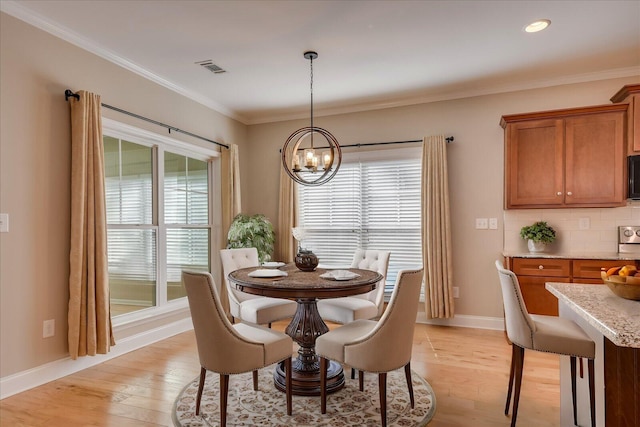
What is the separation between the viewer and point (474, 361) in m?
3.41

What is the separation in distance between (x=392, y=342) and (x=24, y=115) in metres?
3.09

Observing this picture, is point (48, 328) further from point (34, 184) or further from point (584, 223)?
point (584, 223)

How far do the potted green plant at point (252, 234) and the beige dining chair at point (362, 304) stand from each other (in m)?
1.52

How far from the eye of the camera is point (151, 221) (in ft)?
13.7

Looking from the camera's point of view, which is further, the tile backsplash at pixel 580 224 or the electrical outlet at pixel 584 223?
the electrical outlet at pixel 584 223

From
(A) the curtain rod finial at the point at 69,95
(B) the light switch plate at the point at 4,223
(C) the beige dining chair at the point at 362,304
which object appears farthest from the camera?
(C) the beige dining chair at the point at 362,304

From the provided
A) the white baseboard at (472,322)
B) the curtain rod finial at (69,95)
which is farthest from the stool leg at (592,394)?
the curtain rod finial at (69,95)

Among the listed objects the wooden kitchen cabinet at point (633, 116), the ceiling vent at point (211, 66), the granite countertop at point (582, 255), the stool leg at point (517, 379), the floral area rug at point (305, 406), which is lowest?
the floral area rug at point (305, 406)

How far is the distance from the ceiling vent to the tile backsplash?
11.5ft

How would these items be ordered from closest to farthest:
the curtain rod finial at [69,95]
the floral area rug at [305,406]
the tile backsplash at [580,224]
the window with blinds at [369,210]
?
the floral area rug at [305,406] → the curtain rod finial at [69,95] → the tile backsplash at [580,224] → the window with blinds at [369,210]

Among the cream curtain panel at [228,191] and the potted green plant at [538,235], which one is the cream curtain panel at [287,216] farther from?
the potted green plant at [538,235]

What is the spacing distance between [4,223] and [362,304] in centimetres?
280

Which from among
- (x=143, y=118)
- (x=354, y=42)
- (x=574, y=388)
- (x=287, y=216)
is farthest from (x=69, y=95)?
(x=574, y=388)

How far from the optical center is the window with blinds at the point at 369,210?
489 cm
